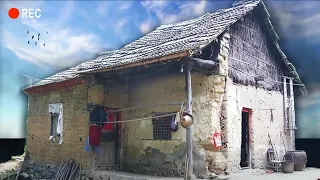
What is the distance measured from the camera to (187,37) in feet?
27.4

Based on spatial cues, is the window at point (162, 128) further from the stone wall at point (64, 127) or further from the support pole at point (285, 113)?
the support pole at point (285, 113)

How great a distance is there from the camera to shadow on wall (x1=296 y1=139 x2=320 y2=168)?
37.9ft

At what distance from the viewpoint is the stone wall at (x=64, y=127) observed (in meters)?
9.70

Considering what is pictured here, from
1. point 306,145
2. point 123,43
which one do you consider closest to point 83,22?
point 123,43

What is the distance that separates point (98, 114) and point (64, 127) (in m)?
1.79

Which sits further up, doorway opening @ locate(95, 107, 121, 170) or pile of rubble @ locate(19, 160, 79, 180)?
doorway opening @ locate(95, 107, 121, 170)

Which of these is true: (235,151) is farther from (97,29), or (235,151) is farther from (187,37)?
(97,29)

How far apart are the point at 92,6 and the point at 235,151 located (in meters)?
5.35

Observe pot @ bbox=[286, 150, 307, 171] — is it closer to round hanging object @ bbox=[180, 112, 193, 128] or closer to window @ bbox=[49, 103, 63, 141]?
round hanging object @ bbox=[180, 112, 193, 128]

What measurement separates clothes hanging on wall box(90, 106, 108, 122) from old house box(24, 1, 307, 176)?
0.56ft

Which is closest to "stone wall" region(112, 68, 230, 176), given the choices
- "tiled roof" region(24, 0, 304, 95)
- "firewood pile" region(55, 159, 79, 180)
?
"tiled roof" region(24, 0, 304, 95)

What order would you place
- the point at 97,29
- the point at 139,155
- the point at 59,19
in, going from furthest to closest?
the point at 97,29, the point at 59,19, the point at 139,155

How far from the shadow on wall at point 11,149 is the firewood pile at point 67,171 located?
3851 millimetres

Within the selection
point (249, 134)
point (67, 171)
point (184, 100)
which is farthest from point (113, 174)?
point (249, 134)
